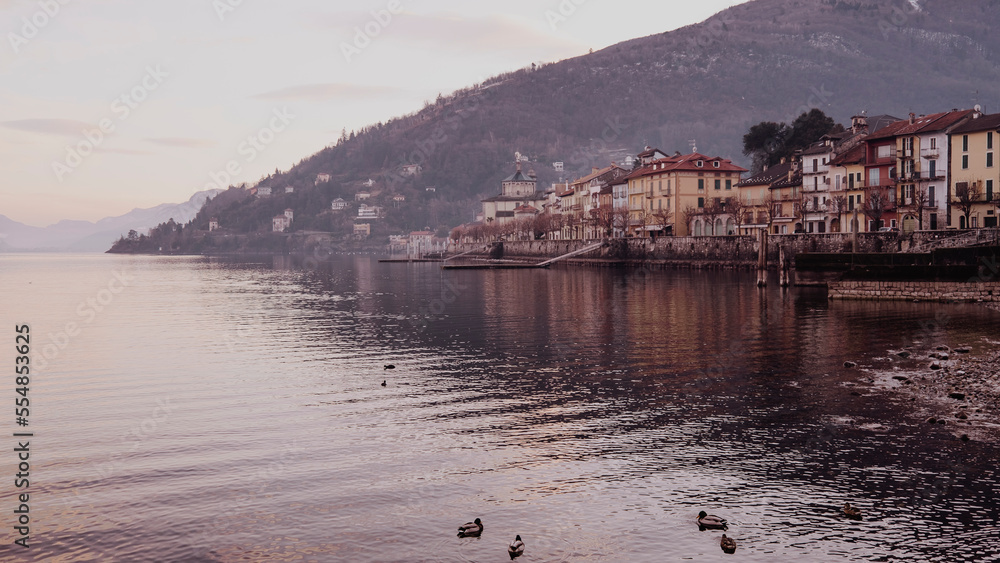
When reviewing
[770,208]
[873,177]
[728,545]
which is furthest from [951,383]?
[770,208]

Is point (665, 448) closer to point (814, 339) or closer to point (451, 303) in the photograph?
point (814, 339)

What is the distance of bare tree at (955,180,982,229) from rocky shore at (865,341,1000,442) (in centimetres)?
4559

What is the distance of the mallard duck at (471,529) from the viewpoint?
14.3 m

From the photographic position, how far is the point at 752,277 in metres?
85.9

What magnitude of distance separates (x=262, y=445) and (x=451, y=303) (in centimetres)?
4570

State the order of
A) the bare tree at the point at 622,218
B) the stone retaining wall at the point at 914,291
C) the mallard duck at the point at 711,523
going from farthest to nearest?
1. the bare tree at the point at 622,218
2. the stone retaining wall at the point at 914,291
3. the mallard duck at the point at 711,523

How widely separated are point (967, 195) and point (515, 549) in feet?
246

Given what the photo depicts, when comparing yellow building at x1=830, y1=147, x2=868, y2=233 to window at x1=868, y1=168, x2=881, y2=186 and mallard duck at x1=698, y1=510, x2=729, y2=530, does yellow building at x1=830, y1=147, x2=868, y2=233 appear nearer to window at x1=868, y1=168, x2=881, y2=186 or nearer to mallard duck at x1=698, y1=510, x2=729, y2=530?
window at x1=868, y1=168, x2=881, y2=186

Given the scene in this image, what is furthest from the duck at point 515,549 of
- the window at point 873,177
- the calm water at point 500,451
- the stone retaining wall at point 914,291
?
the window at point 873,177

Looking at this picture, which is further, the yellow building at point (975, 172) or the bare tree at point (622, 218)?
the bare tree at point (622, 218)

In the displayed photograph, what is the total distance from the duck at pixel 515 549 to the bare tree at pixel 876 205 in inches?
3249

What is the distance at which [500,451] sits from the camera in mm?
19516

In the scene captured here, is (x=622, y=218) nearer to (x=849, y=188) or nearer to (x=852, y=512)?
(x=849, y=188)

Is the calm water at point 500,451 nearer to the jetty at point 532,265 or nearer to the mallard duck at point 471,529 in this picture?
the mallard duck at point 471,529
